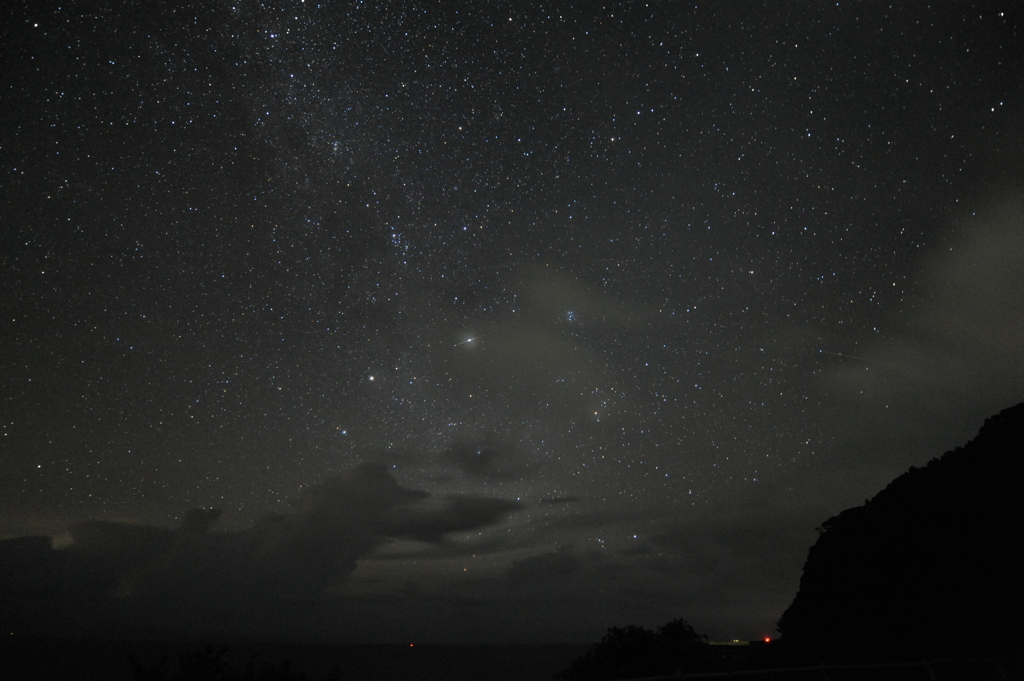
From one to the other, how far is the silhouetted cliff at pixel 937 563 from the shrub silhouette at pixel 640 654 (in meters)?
5.75

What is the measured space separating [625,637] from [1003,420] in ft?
40.7

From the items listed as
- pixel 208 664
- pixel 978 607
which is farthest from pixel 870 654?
pixel 208 664

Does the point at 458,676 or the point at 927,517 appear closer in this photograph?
the point at 927,517

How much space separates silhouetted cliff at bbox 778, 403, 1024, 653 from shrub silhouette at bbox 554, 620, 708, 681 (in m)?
5.75

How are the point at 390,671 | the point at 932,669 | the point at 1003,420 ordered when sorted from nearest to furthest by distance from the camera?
the point at 932,669 < the point at 1003,420 < the point at 390,671

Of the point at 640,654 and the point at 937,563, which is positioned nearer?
the point at 640,654

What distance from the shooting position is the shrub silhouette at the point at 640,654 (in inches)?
460

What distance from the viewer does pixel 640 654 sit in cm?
1200

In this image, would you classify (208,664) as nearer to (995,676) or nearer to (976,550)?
(995,676)

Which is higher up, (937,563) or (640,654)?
(937,563)

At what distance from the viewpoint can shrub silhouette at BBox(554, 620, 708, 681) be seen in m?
11.7

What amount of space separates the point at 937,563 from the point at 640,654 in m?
9.21

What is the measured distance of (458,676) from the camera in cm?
12812

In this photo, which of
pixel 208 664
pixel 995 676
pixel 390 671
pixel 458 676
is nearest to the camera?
pixel 995 676
